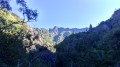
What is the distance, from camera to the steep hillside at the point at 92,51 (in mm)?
80919

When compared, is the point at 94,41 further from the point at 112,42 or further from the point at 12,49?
the point at 12,49

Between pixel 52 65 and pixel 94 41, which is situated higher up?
pixel 94 41

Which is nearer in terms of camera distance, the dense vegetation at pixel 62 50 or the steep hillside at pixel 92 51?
the dense vegetation at pixel 62 50

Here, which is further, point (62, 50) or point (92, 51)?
point (62, 50)

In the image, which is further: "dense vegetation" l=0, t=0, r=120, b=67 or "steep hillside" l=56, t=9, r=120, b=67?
"steep hillside" l=56, t=9, r=120, b=67

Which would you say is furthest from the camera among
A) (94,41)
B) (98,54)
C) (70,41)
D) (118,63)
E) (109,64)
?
(70,41)

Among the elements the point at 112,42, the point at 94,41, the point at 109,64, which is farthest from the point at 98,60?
the point at 94,41

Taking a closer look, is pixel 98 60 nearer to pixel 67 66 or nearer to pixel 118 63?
pixel 118 63

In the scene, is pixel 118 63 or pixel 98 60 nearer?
pixel 118 63

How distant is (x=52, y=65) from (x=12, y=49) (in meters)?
76.9

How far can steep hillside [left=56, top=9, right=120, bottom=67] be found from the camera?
3186 inches

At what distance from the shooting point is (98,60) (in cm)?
8088

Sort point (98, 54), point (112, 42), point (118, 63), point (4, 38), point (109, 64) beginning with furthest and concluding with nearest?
point (112, 42), point (98, 54), point (109, 64), point (118, 63), point (4, 38)

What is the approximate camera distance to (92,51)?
91.2 meters
